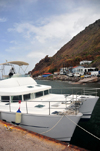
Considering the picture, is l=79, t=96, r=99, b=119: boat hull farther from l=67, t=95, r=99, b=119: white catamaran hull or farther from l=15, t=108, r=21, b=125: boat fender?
l=15, t=108, r=21, b=125: boat fender

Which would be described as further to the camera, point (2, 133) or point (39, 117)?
point (39, 117)

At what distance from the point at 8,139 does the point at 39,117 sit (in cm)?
221

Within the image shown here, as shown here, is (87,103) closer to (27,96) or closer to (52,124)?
(52,124)

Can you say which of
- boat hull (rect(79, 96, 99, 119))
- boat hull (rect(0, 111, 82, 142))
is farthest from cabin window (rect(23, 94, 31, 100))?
boat hull (rect(79, 96, 99, 119))

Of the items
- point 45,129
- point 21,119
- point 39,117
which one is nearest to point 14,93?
point 21,119

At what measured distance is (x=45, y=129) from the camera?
766cm

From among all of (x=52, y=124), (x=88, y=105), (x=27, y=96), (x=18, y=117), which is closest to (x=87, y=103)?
(x=88, y=105)

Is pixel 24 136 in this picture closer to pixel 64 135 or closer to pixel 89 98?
pixel 64 135

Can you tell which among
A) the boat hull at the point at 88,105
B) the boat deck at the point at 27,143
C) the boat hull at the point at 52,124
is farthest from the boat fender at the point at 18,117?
the boat hull at the point at 88,105

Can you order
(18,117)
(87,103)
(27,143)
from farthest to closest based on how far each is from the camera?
(87,103), (18,117), (27,143)

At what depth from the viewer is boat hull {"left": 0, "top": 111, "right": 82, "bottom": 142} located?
725cm

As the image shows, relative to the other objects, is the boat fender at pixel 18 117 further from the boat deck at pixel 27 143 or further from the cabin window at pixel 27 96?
the cabin window at pixel 27 96

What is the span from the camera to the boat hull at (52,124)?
7.25 m

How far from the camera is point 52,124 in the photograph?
7.42 meters
